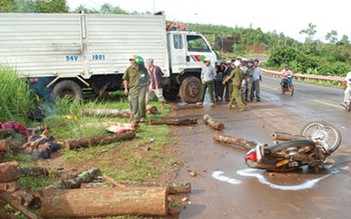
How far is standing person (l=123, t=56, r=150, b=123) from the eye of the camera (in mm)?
9789

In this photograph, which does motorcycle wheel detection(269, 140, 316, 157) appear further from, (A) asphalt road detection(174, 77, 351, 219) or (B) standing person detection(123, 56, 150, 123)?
(B) standing person detection(123, 56, 150, 123)

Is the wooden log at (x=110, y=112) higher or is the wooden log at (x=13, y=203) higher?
the wooden log at (x=110, y=112)

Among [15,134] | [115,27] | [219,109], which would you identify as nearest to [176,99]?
[219,109]

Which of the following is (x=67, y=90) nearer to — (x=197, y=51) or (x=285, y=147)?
(x=197, y=51)

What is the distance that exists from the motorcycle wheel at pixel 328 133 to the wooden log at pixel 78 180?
12.8ft

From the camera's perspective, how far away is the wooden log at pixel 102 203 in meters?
4.23

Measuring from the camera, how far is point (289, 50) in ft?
134

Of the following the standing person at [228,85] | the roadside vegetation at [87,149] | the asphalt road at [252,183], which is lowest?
the asphalt road at [252,183]

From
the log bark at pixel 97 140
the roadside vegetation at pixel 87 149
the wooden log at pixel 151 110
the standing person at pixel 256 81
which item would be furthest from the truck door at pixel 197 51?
the log bark at pixel 97 140

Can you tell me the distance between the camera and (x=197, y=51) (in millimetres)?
14305

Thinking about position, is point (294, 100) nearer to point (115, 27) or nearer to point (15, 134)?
point (115, 27)

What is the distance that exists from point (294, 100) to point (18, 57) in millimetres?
10501

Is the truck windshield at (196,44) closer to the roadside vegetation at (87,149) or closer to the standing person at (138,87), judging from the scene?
the roadside vegetation at (87,149)

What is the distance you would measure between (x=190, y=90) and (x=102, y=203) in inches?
403
